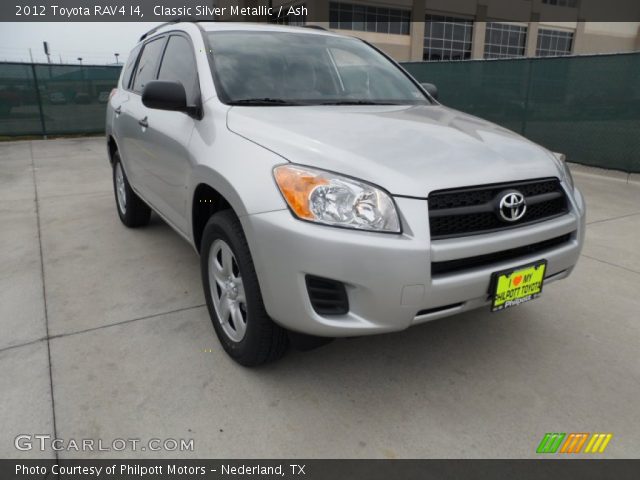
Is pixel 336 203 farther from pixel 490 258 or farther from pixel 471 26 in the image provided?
pixel 471 26

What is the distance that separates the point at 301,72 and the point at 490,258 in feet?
5.56

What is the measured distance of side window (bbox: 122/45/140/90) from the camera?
451 cm

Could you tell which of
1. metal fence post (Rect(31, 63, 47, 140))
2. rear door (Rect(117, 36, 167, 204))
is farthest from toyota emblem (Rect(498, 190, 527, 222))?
metal fence post (Rect(31, 63, 47, 140))

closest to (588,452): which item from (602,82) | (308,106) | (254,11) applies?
(308,106)

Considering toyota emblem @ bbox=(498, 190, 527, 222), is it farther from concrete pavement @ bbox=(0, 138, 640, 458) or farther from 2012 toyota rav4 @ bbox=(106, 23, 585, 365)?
concrete pavement @ bbox=(0, 138, 640, 458)

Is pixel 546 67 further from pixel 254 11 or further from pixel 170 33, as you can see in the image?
pixel 254 11

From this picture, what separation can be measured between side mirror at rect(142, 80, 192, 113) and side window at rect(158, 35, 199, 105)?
5.3 inches

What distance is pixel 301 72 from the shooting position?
120 inches

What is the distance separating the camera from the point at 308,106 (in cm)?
271

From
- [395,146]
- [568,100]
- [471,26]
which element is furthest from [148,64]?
[471,26]

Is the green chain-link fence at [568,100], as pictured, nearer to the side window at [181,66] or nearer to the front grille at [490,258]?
the front grille at [490,258]

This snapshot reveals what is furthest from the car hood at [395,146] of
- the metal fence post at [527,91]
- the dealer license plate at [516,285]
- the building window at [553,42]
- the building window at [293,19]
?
the building window at [553,42]

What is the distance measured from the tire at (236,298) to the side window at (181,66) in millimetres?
897

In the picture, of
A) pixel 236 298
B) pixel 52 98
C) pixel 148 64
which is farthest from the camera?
pixel 52 98
